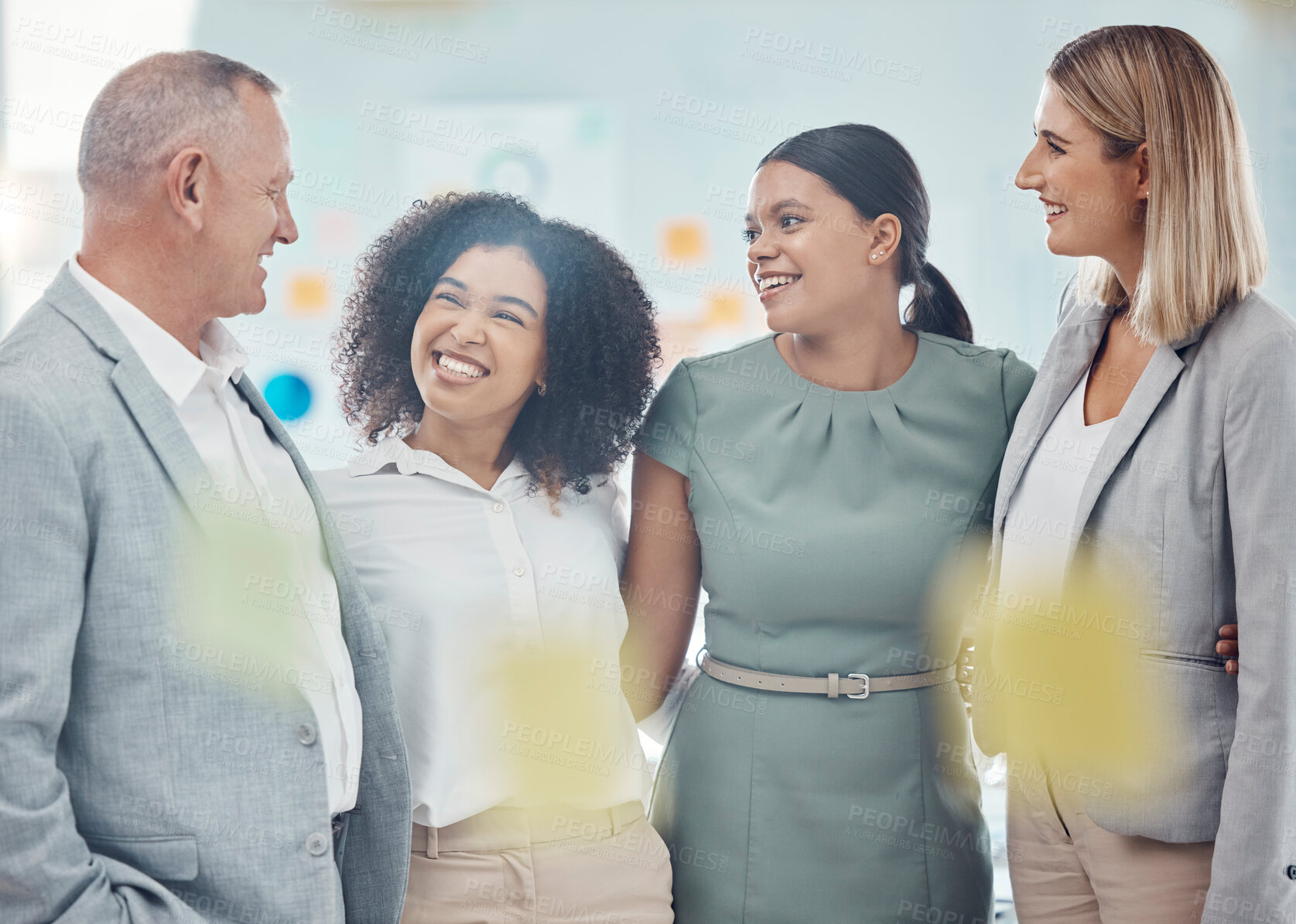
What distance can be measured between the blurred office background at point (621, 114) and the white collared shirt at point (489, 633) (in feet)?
6.45

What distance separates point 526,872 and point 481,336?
27.9 inches

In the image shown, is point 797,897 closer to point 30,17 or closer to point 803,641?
point 803,641

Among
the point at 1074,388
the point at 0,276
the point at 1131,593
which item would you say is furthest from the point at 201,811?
the point at 0,276

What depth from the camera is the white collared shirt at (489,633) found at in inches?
54.9

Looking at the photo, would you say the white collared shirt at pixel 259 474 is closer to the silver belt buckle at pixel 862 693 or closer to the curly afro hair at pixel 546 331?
the curly afro hair at pixel 546 331

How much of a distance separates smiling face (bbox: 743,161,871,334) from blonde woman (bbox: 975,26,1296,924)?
0.90 feet

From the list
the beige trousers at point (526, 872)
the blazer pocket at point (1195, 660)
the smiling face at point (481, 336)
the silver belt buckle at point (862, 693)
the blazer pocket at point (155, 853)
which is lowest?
the beige trousers at point (526, 872)

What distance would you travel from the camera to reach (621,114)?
11.4 feet

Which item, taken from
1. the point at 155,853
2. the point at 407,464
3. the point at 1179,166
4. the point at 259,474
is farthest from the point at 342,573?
the point at 1179,166

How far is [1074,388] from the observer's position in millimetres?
1521

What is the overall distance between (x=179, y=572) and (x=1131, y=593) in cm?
108

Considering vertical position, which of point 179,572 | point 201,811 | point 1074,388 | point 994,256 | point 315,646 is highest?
point 994,256

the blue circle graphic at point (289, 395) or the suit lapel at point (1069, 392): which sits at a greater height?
the suit lapel at point (1069, 392)

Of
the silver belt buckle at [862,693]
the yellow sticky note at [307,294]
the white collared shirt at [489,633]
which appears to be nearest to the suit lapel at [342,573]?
the white collared shirt at [489,633]
